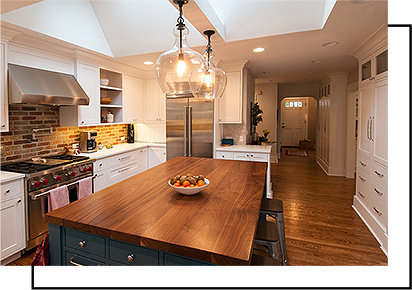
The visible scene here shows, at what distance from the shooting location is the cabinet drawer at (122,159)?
3838mm

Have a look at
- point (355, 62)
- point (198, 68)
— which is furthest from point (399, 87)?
point (355, 62)

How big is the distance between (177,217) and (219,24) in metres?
2.19

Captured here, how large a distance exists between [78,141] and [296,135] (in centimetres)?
978

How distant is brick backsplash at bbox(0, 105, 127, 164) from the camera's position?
294 cm

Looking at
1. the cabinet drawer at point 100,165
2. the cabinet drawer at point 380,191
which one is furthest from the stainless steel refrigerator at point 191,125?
the cabinet drawer at point 380,191

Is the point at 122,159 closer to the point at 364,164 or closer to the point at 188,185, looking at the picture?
the point at 188,185

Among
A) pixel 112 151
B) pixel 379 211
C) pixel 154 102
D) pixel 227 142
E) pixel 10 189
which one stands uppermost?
pixel 154 102

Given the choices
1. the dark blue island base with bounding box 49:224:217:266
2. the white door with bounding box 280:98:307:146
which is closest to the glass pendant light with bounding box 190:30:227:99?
the dark blue island base with bounding box 49:224:217:266

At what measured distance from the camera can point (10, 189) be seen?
7.78 feet

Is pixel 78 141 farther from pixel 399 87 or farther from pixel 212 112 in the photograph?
pixel 399 87

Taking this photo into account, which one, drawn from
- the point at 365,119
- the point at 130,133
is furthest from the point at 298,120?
the point at 130,133

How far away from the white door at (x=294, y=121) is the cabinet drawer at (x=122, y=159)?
877 cm

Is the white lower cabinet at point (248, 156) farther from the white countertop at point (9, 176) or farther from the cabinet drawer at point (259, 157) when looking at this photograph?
the white countertop at point (9, 176)

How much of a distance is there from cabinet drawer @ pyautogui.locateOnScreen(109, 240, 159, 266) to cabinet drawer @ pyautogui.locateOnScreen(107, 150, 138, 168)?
2686 mm
